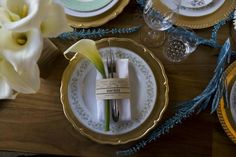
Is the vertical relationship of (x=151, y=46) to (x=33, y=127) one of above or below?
above

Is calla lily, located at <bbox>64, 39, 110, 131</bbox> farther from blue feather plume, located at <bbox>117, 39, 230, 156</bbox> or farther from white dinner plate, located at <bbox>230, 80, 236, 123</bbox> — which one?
white dinner plate, located at <bbox>230, 80, 236, 123</bbox>

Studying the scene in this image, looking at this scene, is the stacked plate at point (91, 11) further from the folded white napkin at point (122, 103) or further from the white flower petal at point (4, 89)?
the white flower petal at point (4, 89)

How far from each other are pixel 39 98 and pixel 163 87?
0.26 metres

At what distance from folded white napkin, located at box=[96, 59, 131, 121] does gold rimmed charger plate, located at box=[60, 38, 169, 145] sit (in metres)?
0.03

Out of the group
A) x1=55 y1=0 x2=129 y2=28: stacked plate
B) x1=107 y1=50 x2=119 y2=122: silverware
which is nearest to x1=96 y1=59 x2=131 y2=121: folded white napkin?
x1=107 y1=50 x2=119 y2=122: silverware

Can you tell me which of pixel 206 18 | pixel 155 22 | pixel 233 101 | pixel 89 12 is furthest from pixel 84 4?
pixel 233 101

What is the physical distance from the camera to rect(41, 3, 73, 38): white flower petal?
562 mm

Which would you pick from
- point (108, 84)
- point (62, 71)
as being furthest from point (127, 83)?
point (62, 71)

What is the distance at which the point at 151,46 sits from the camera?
2.59 feet

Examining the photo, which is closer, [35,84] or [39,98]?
[35,84]

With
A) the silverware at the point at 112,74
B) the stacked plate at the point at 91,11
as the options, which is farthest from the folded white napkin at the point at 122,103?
the stacked plate at the point at 91,11

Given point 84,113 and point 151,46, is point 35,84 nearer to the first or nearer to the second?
point 84,113

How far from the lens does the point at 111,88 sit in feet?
2.31

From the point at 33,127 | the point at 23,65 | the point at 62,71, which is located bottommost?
the point at 33,127
